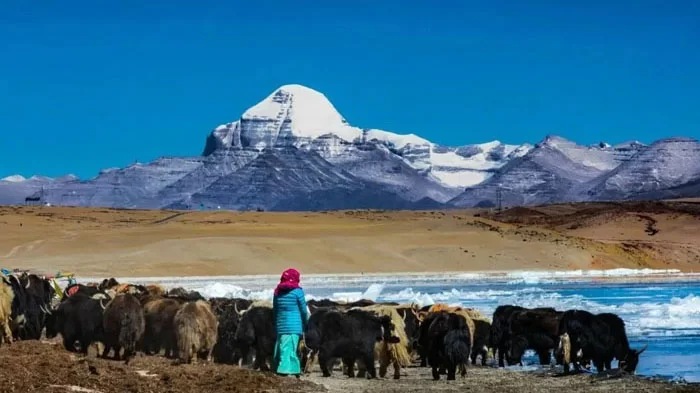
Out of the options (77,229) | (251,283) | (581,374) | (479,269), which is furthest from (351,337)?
(77,229)

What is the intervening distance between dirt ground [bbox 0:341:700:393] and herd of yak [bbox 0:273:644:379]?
1.30 feet

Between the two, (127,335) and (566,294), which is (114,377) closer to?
(127,335)

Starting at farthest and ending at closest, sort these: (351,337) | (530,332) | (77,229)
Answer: (77,229) → (530,332) → (351,337)

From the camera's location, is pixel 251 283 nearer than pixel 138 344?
No

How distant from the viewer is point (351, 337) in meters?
18.9

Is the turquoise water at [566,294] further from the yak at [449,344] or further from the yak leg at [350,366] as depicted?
the yak leg at [350,366]

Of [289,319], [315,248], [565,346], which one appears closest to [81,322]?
[289,319]

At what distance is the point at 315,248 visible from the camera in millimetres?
88875

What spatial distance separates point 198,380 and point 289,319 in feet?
5.49

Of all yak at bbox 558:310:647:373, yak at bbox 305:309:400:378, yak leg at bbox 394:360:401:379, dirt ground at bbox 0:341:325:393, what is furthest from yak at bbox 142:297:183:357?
yak at bbox 558:310:647:373

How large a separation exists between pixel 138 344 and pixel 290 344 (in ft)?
15.5

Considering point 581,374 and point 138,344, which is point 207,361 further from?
point 581,374

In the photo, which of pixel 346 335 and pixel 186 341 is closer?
pixel 186 341

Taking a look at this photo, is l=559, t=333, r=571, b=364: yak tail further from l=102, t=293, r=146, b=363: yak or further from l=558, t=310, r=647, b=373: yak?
l=102, t=293, r=146, b=363: yak
